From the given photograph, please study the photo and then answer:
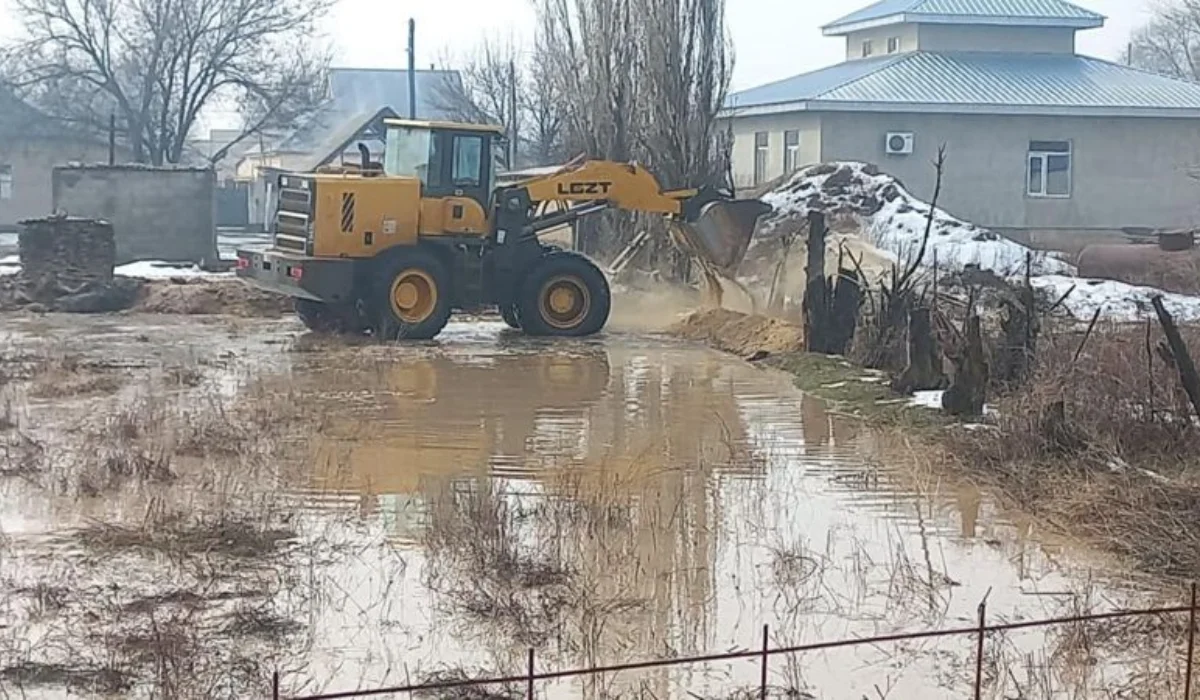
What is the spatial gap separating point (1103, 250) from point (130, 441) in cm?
1677

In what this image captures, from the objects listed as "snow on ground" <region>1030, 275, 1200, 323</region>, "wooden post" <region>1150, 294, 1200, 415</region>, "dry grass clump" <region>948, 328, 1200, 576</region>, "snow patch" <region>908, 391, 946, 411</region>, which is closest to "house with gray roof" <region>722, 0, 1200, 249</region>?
"snow on ground" <region>1030, 275, 1200, 323</region>

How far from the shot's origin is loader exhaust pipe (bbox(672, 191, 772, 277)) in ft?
69.3

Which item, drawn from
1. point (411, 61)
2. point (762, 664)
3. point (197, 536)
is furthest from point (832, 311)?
point (411, 61)

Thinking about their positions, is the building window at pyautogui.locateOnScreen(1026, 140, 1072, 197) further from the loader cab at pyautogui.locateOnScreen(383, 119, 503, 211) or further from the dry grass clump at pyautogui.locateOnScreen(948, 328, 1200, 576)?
the dry grass clump at pyautogui.locateOnScreen(948, 328, 1200, 576)

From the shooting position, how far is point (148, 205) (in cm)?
3062

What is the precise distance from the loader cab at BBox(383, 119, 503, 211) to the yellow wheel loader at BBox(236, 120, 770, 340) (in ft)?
0.05

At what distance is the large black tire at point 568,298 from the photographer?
20531mm

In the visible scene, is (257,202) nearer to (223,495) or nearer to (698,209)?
(698,209)

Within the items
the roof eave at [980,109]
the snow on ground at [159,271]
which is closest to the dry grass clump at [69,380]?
the snow on ground at [159,271]

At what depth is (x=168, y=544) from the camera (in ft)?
29.4

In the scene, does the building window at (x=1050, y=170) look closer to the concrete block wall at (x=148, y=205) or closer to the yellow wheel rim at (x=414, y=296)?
the concrete block wall at (x=148, y=205)

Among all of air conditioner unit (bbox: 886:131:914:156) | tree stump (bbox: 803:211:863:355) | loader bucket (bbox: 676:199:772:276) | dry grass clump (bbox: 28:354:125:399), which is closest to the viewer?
dry grass clump (bbox: 28:354:125:399)

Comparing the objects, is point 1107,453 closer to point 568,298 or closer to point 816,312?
point 816,312

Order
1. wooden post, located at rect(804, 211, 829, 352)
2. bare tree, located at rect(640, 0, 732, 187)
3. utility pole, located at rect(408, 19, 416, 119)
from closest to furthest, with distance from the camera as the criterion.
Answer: wooden post, located at rect(804, 211, 829, 352), bare tree, located at rect(640, 0, 732, 187), utility pole, located at rect(408, 19, 416, 119)
